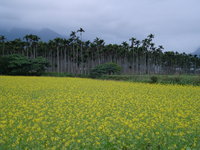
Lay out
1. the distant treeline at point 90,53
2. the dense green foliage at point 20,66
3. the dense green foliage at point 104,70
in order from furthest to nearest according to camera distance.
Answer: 1. the distant treeline at point 90,53
2. the dense green foliage at point 104,70
3. the dense green foliage at point 20,66

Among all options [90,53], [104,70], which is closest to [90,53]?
[90,53]

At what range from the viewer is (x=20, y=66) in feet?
137

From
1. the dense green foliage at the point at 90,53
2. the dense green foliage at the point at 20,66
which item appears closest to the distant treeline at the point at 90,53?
the dense green foliage at the point at 90,53

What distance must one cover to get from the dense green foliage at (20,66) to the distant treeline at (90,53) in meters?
9.92

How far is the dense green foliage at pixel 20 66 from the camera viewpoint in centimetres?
4131

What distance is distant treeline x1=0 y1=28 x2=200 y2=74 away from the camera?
6178cm

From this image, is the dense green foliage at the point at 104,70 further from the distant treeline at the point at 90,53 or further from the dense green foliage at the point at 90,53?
the distant treeline at the point at 90,53

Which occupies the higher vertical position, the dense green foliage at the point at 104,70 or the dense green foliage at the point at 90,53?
the dense green foliage at the point at 90,53

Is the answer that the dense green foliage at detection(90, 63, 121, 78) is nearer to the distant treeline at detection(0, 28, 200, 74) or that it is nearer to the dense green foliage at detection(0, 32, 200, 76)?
the dense green foliage at detection(0, 32, 200, 76)

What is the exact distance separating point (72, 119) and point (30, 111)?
2488mm

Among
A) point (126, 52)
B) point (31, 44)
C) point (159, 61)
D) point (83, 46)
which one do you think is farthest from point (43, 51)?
point (159, 61)

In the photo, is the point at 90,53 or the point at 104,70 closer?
the point at 104,70

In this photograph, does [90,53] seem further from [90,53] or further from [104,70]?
[104,70]

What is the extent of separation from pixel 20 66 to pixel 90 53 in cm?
3054
